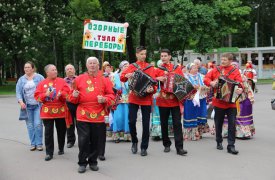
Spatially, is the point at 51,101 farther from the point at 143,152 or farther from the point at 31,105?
the point at 143,152

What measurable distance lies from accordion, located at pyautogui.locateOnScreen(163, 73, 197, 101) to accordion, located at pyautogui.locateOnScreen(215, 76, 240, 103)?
1.85 feet

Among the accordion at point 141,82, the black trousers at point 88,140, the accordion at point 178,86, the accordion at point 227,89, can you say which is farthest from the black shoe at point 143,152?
the accordion at point 227,89

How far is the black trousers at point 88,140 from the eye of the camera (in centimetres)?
684

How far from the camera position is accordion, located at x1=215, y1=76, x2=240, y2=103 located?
8.14 m

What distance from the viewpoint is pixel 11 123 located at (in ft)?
43.5

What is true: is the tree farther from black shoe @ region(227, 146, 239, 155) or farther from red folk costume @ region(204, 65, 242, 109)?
black shoe @ region(227, 146, 239, 155)

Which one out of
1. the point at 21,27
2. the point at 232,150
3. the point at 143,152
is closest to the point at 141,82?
the point at 143,152

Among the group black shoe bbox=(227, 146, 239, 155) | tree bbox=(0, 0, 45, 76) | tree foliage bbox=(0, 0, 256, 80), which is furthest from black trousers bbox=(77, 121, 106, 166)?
tree bbox=(0, 0, 45, 76)

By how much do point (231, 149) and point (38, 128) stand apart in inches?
154

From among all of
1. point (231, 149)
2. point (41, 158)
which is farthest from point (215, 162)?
point (41, 158)

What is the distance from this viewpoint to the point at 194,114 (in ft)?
32.8

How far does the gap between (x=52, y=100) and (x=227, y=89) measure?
3.31 metres

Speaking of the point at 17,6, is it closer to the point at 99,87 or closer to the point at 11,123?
the point at 11,123

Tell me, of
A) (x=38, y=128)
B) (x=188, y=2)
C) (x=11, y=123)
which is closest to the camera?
(x=38, y=128)
